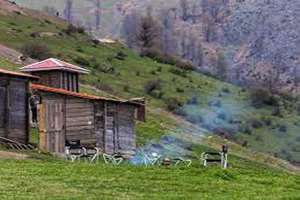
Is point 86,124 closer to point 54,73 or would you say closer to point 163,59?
point 54,73

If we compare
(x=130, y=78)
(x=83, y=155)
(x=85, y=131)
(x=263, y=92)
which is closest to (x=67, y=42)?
(x=130, y=78)

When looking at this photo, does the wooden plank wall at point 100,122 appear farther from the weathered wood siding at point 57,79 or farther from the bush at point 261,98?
the bush at point 261,98

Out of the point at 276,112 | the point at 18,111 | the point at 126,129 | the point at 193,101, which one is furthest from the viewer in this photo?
the point at 276,112

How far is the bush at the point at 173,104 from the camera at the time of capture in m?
85.2

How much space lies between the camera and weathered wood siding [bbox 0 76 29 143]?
140 ft

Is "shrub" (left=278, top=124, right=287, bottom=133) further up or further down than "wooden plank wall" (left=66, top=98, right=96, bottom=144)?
further down

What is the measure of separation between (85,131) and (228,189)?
24.3m

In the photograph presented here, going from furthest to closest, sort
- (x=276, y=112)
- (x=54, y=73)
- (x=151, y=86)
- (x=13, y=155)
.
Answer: (x=276, y=112), (x=151, y=86), (x=54, y=73), (x=13, y=155)

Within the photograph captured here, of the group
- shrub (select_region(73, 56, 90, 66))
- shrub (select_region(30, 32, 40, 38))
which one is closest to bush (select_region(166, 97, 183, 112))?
shrub (select_region(73, 56, 90, 66))

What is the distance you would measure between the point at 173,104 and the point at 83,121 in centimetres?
3890

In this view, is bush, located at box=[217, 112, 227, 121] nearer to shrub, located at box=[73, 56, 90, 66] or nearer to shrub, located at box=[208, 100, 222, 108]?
shrub, located at box=[208, 100, 222, 108]

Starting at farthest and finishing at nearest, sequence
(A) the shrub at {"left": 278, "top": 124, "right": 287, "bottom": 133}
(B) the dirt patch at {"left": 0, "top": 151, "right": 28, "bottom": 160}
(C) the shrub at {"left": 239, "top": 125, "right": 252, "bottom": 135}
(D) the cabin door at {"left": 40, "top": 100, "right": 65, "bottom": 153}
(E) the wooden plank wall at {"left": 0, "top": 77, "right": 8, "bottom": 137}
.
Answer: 1. (A) the shrub at {"left": 278, "top": 124, "right": 287, "bottom": 133}
2. (C) the shrub at {"left": 239, "top": 125, "right": 252, "bottom": 135}
3. (D) the cabin door at {"left": 40, "top": 100, "right": 65, "bottom": 153}
4. (E) the wooden plank wall at {"left": 0, "top": 77, "right": 8, "bottom": 137}
5. (B) the dirt patch at {"left": 0, "top": 151, "right": 28, "bottom": 160}

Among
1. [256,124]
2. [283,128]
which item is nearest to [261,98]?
[283,128]

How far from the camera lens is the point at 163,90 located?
9494cm
